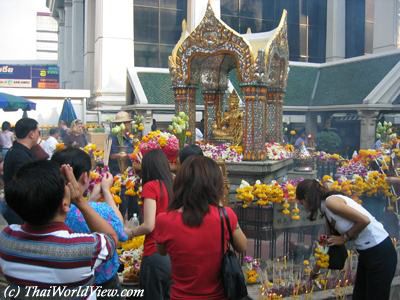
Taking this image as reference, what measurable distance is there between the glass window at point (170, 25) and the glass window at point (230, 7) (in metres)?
2.72

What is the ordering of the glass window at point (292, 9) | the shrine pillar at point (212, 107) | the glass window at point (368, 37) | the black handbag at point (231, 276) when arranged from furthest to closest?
the glass window at point (368, 37), the glass window at point (292, 9), the shrine pillar at point (212, 107), the black handbag at point (231, 276)

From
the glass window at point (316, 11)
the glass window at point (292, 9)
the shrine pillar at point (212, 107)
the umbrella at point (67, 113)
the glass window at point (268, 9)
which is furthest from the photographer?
the glass window at point (316, 11)

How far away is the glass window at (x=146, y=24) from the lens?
24.4 metres

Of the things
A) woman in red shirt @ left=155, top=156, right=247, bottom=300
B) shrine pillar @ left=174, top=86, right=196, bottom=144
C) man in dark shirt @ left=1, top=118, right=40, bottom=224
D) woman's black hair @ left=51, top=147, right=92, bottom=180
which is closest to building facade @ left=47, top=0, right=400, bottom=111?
shrine pillar @ left=174, top=86, right=196, bottom=144

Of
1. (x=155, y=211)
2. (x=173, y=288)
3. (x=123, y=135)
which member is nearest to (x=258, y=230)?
(x=155, y=211)

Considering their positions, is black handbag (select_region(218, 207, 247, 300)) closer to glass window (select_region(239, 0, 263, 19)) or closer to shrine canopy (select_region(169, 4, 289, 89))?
shrine canopy (select_region(169, 4, 289, 89))

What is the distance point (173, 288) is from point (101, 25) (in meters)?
20.6

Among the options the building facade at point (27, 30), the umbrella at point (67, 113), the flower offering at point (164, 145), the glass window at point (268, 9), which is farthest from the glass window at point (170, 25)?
the building facade at point (27, 30)

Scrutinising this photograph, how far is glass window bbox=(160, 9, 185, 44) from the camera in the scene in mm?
25033

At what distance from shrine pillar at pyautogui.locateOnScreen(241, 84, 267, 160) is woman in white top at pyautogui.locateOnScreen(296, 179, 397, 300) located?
18.3 feet

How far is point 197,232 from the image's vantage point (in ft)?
8.94

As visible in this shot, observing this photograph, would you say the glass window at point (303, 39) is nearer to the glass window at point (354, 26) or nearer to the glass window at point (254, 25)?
the glass window at point (254, 25)

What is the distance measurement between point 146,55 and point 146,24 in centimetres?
169

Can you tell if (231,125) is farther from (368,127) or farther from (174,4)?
(174,4)
